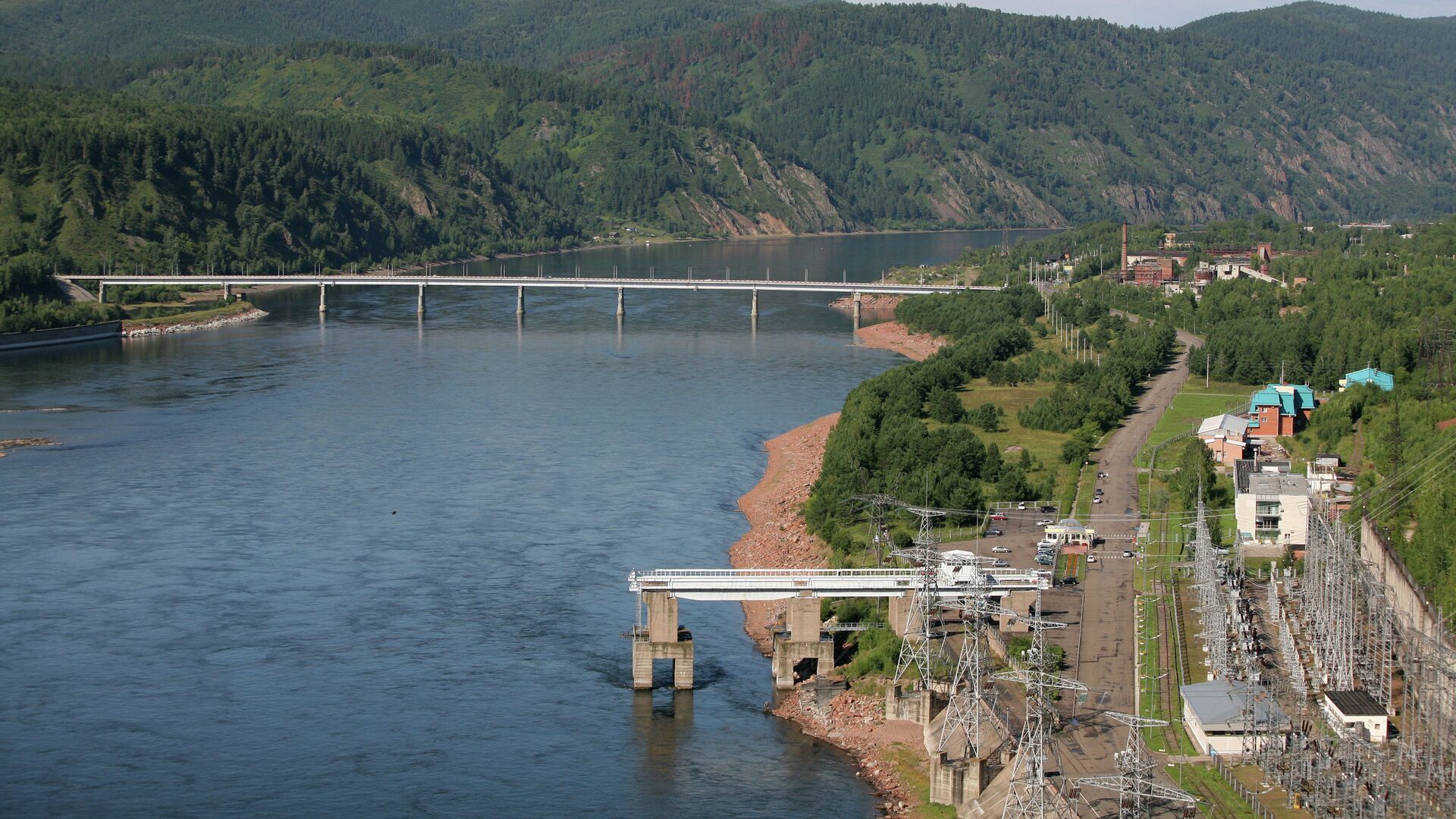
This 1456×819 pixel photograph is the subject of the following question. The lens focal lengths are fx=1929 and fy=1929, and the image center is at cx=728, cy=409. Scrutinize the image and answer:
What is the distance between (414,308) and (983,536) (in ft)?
297

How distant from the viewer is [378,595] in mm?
47562

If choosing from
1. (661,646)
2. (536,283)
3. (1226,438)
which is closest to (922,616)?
(661,646)

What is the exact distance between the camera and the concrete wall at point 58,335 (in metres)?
104

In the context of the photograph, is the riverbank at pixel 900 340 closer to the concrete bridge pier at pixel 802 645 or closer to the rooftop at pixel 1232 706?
the concrete bridge pier at pixel 802 645

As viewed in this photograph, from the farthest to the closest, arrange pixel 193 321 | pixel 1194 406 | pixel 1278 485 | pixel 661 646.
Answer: pixel 193 321, pixel 1194 406, pixel 1278 485, pixel 661 646

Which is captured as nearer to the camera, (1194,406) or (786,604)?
(786,604)

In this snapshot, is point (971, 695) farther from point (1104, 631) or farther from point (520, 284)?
point (520, 284)

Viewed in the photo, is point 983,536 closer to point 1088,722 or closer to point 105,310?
point 1088,722

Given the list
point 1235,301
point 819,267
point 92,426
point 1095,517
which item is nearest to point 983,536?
point 1095,517

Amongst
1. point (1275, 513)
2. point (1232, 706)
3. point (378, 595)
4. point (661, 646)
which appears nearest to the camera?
point (1232, 706)

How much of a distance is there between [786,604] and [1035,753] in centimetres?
1266

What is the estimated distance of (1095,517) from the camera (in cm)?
5159

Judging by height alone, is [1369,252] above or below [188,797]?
above

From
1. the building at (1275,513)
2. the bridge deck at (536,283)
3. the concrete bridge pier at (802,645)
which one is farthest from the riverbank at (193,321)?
the concrete bridge pier at (802,645)
